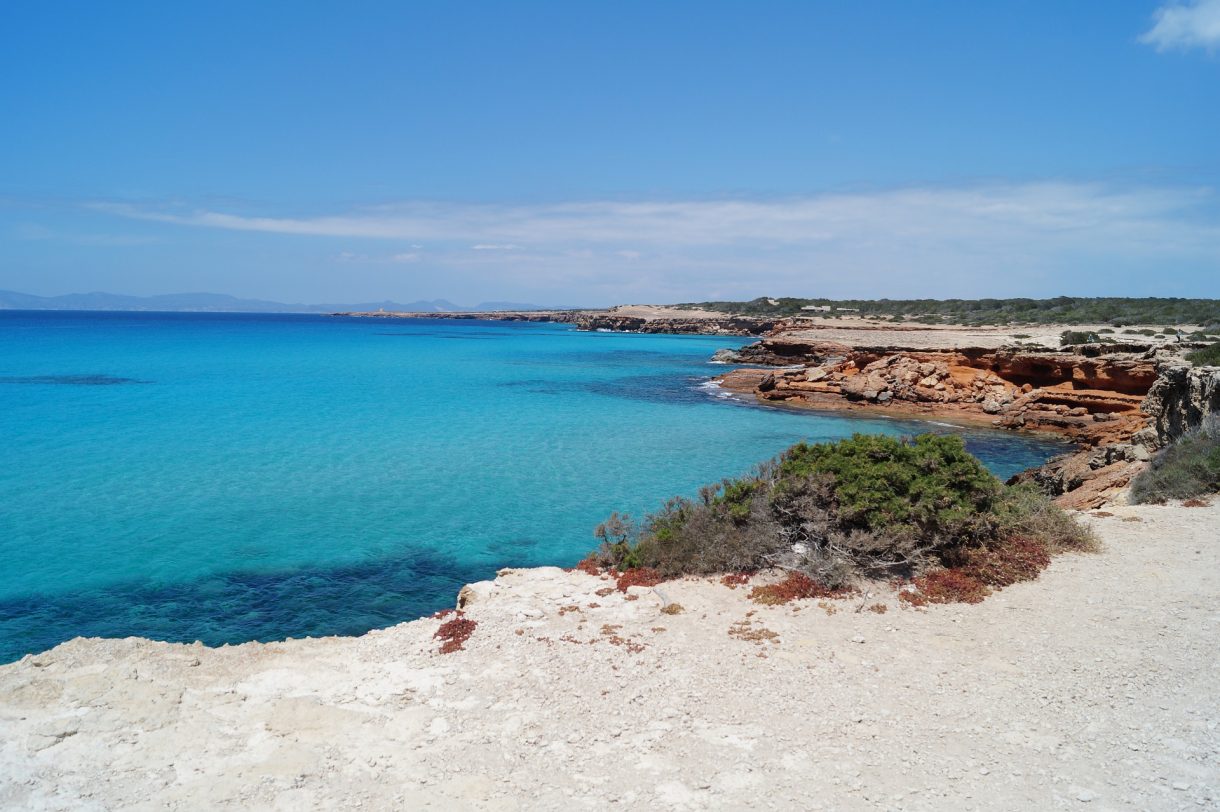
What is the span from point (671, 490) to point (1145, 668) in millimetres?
12271

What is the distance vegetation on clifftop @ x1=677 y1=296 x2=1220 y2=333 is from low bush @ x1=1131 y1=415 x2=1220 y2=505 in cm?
3447

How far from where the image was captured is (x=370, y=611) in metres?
11.1

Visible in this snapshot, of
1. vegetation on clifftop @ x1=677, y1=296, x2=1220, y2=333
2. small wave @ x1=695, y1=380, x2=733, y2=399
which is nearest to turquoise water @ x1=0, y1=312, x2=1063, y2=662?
small wave @ x1=695, y1=380, x2=733, y2=399

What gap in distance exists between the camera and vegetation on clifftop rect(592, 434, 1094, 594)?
9031mm

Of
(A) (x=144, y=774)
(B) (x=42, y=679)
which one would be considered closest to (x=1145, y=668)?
(A) (x=144, y=774)

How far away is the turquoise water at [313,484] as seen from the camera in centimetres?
1152

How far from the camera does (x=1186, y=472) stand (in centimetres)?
1237

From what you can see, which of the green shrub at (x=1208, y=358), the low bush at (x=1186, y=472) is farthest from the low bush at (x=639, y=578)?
the green shrub at (x=1208, y=358)

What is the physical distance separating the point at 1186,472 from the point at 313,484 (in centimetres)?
1870

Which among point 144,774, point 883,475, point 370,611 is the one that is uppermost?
point 883,475

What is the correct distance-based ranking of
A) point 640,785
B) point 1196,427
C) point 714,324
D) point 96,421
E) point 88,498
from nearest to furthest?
1. point 640,785
2. point 1196,427
3. point 88,498
4. point 96,421
5. point 714,324

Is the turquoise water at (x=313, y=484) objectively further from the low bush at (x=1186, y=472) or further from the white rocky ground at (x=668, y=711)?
the low bush at (x=1186, y=472)

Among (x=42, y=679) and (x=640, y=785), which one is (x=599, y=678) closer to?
(x=640, y=785)

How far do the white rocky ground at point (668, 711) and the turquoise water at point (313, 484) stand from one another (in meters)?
3.39
